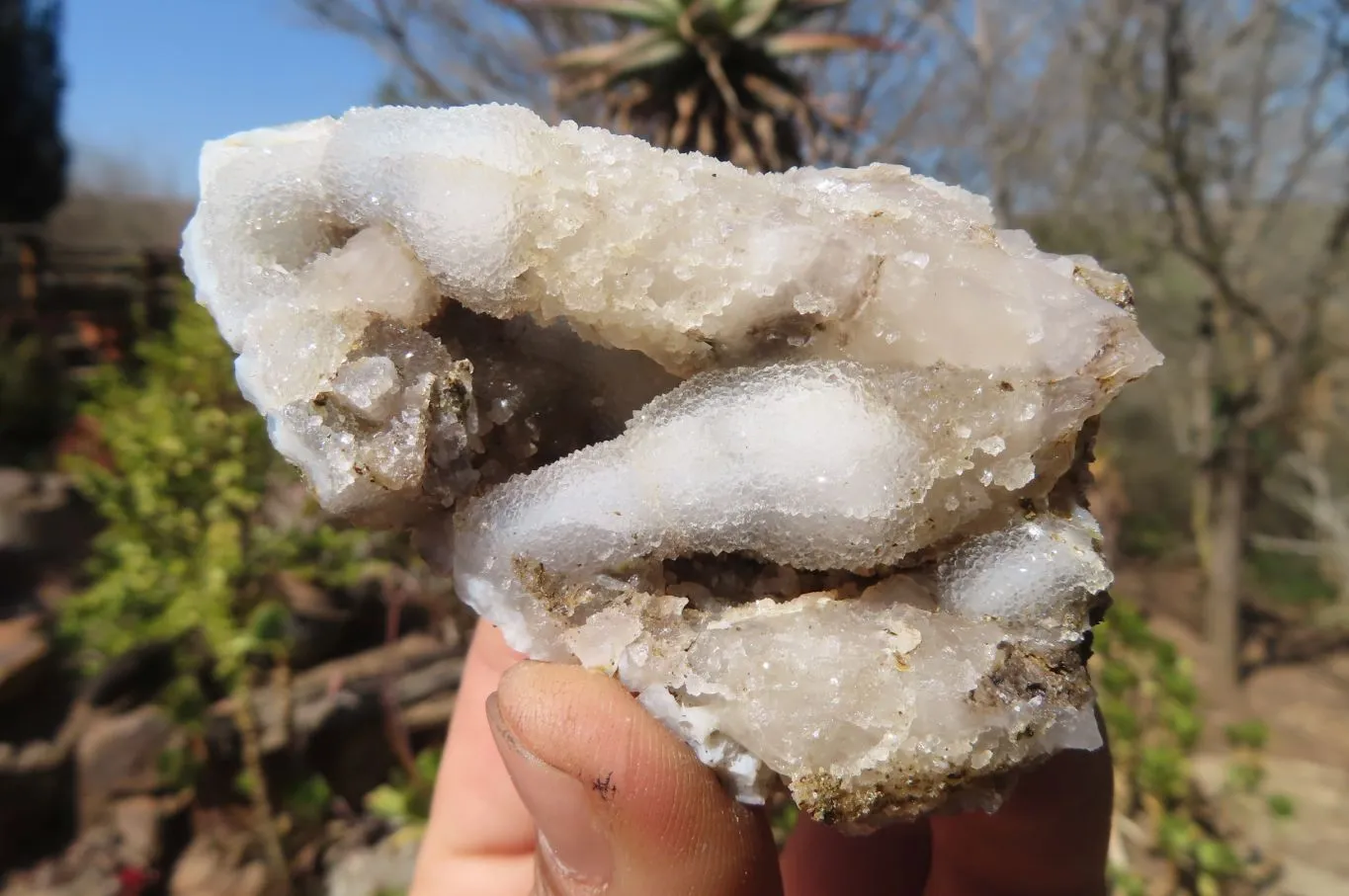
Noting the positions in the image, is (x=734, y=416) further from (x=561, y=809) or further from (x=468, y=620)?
(x=468, y=620)

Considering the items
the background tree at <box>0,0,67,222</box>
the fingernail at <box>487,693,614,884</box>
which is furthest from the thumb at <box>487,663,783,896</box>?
the background tree at <box>0,0,67,222</box>

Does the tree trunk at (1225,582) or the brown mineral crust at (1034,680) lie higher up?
the brown mineral crust at (1034,680)

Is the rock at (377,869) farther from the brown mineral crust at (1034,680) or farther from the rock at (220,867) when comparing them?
the brown mineral crust at (1034,680)

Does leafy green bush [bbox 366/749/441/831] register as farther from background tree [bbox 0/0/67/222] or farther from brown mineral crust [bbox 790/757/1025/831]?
background tree [bbox 0/0/67/222]

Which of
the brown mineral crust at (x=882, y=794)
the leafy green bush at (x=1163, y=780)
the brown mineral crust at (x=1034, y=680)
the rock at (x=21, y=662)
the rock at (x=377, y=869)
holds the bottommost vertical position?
the rock at (x=21, y=662)

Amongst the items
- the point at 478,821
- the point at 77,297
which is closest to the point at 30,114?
the point at 77,297

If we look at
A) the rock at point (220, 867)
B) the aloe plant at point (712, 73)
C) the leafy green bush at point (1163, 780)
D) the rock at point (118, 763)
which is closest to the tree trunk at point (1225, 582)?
the leafy green bush at point (1163, 780)

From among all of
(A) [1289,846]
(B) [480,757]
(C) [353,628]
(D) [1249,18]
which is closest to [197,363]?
(C) [353,628]
